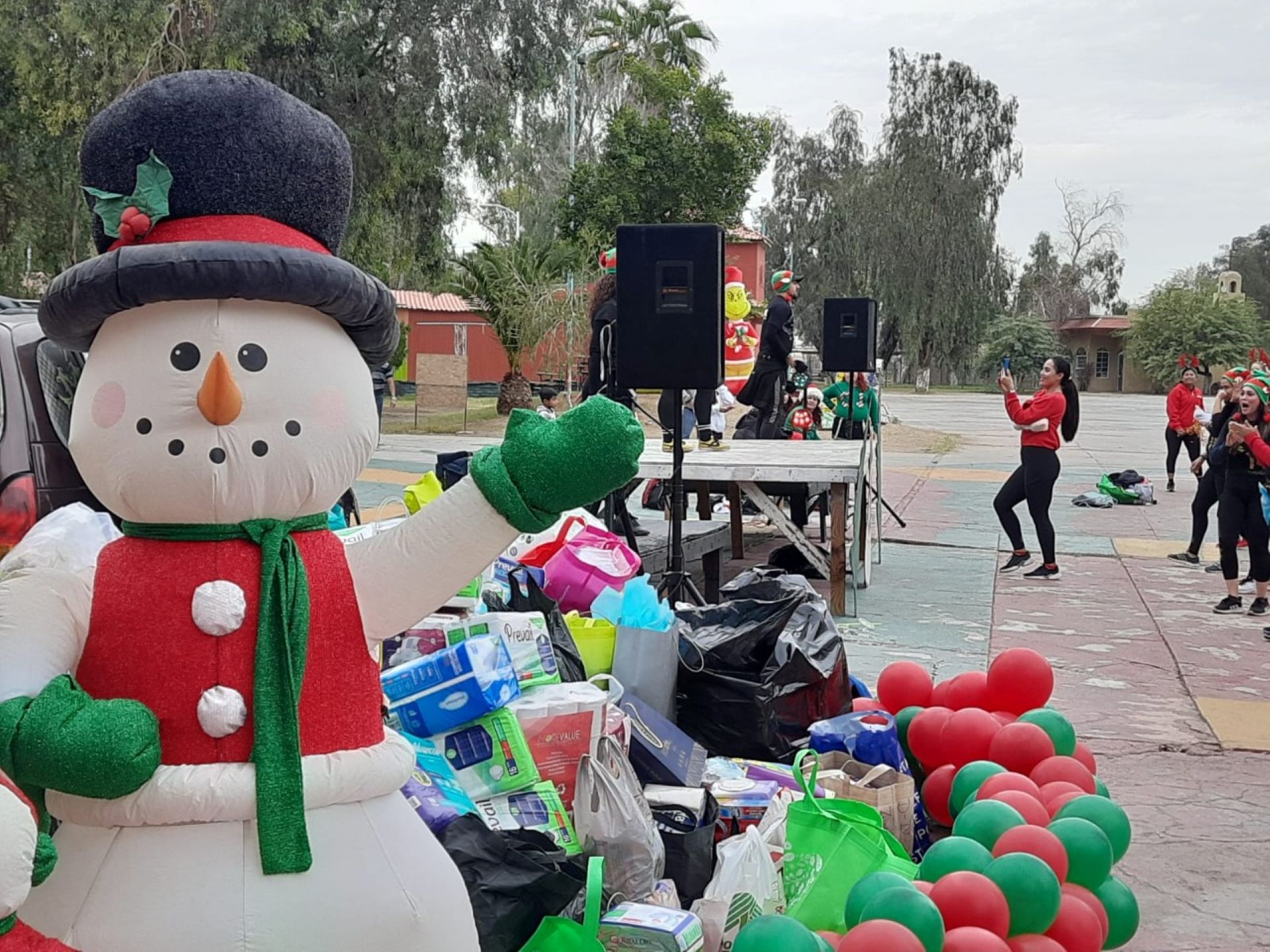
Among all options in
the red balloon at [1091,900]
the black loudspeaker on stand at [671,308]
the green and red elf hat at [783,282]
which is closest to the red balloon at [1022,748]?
the red balloon at [1091,900]

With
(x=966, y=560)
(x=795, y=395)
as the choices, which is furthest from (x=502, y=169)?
(x=966, y=560)

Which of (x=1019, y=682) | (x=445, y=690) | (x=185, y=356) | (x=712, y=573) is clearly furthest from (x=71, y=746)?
(x=712, y=573)

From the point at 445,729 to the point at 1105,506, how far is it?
550 inches

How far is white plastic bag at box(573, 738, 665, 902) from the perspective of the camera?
3.22 metres

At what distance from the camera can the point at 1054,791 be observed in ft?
13.0

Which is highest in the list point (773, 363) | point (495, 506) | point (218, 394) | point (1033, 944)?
point (773, 363)

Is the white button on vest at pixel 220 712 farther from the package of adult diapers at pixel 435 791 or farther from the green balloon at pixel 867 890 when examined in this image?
the green balloon at pixel 867 890

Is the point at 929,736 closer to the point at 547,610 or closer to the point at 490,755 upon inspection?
the point at 547,610

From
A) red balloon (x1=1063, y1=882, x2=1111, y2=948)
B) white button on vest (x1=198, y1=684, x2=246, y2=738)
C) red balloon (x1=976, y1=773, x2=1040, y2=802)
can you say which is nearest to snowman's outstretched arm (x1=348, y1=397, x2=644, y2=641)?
white button on vest (x1=198, y1=684, x2=246, y2=738)

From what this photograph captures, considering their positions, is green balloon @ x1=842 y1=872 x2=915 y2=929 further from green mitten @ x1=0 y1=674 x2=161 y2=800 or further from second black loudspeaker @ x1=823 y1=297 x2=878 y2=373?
second black loudspeaker @ x1=823 y1=297 x2=878 y2=373

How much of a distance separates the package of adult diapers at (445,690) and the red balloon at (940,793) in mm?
1797

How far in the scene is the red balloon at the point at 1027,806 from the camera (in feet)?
12.0

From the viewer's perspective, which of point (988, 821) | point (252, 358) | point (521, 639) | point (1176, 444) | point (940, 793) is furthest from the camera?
point (1176, 444)

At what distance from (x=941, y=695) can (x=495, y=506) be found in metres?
3.23
